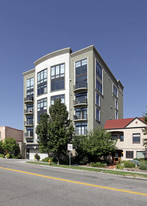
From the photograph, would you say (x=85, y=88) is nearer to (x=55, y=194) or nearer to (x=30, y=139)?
(x=30, y=139)

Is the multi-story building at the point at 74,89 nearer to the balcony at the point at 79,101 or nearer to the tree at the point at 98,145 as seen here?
the balcony at the point at 79,101

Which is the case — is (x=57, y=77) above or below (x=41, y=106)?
above

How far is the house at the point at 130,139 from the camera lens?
95.7ft

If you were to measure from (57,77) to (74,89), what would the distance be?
5.11 m

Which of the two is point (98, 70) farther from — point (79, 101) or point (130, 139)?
point (130, 139)

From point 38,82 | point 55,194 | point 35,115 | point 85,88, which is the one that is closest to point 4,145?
point 35,115

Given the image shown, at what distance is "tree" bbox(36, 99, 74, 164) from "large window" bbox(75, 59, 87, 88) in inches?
340

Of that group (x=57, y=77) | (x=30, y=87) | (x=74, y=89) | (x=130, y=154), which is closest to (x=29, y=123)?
(x=30, y=87)

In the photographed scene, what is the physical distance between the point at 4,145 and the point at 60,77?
18868mm

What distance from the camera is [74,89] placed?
33.4 m

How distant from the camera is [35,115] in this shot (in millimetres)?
39688

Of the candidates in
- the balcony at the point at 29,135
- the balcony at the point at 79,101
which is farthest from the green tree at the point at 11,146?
the balcony at the point at 79,101

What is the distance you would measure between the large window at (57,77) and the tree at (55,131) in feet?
32.6

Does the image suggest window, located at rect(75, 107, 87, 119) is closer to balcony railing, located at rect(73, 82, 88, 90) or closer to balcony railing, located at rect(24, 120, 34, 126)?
balcony railing, located at rect(73, 82, 88, 90)
